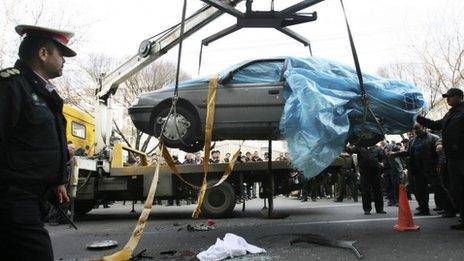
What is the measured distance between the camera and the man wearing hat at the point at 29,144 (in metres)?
2.19

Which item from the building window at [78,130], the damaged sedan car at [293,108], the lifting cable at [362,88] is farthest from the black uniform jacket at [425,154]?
the building window at [78,130]

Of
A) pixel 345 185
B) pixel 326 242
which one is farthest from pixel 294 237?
pixel 345 185

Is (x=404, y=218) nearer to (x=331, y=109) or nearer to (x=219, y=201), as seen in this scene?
(x=331, y=109)

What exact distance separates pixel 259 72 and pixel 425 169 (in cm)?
336

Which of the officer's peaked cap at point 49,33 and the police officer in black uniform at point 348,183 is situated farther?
the police officer in black uniform at point 348,183

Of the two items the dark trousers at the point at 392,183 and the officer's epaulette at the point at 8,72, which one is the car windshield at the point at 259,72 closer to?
the officer's epaulette at the point at 8,72

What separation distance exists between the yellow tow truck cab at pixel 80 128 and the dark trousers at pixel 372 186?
5.91 meters

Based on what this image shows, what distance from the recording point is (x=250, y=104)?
672 centimetres

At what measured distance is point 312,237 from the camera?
5.69 m

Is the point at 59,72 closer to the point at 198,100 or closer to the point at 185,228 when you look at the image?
the point at 198,100

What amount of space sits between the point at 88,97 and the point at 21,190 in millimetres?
25777

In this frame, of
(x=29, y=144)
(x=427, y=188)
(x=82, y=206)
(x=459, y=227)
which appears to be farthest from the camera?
(x=82, y=206)

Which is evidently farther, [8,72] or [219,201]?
[219,201]

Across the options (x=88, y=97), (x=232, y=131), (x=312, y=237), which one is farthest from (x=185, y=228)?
(x=88, y=97)
